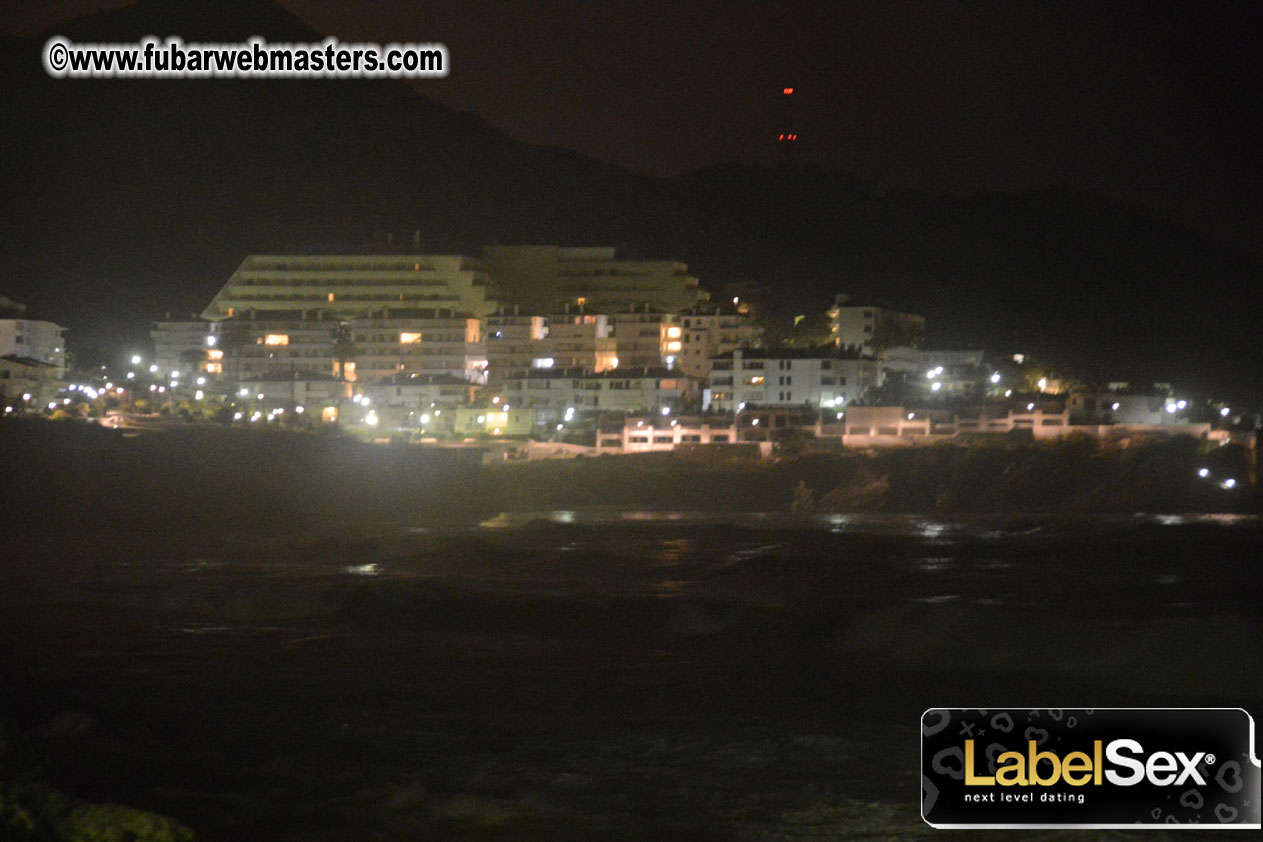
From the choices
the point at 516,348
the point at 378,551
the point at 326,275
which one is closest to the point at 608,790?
the point at 378,551

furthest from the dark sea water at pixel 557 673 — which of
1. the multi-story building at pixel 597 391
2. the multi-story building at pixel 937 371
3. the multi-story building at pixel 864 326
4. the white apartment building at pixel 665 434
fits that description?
the multi-story building at pixel 864 326

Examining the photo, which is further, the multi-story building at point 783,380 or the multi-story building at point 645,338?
the multi-story building at point 645,338

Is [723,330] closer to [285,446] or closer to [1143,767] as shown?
[285,446]

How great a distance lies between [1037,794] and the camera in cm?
838

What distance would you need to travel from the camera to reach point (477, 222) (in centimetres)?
13088

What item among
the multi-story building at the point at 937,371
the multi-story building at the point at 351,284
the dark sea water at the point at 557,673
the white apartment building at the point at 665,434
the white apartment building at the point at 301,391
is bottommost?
the dark sea water at the point at 557,673

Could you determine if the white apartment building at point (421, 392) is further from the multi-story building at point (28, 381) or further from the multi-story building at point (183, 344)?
the multi-story building at point (28, 381)

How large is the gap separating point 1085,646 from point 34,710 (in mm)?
11875

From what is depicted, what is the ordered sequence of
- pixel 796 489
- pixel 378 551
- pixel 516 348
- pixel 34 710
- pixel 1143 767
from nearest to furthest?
pixel 1143 767 → pixel 34 710 → pixel 378 551 → pixel 796 489 → pixel 516 348

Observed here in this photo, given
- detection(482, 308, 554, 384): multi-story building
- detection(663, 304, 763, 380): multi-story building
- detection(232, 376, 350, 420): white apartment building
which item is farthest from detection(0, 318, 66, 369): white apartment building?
detection(663, 304, 763, 380): multi-story building

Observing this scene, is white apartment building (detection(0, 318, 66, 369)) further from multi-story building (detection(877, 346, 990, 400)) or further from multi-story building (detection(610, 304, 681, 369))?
multi-story building (detection(877, 346, 990, 400))

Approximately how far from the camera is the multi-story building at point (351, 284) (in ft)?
254

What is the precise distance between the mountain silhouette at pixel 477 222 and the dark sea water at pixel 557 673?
5631 cm

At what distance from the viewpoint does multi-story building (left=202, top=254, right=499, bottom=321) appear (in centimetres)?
7750
